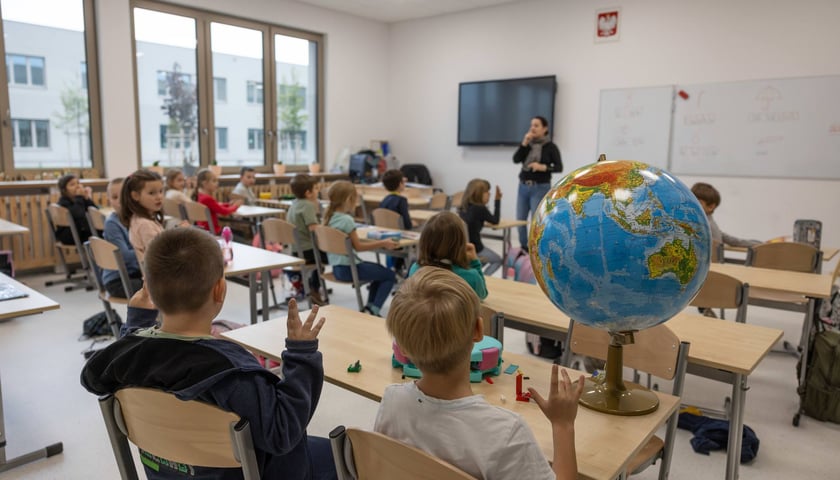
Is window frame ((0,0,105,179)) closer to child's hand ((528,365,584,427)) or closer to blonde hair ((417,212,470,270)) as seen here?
blonde hair ((417,212,470,270))

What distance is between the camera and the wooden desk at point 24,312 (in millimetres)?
2199

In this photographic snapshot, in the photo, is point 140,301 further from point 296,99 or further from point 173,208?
point 296,99

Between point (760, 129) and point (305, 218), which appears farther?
point (760, 129)

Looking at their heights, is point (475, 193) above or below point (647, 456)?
above

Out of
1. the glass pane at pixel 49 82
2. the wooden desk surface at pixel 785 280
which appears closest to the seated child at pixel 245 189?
the glass pane at pixel 49 82

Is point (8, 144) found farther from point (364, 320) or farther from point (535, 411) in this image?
point (535, 411)

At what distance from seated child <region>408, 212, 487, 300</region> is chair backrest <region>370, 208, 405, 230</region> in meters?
2.58

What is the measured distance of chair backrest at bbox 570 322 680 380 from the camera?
5.73ft

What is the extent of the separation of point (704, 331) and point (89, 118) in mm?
6584

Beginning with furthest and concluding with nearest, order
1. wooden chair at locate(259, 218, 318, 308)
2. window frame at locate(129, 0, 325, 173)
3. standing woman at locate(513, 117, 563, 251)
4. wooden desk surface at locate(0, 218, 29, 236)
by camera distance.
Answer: window frame at locate(129, 0, 325, 173)
standing woman at locate(513, 117, 563, 251)
wooden desk surface at locate(0, 218, 29, 236)
wooden chair at locate(259, 218, 318, 308)

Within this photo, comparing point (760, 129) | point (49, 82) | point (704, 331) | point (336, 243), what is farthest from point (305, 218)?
point (760, 129)

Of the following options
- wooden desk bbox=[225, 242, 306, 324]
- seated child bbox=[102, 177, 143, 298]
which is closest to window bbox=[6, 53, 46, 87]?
seated child bbox=[102, 177, 143, 298]

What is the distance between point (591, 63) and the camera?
7258 millimetres

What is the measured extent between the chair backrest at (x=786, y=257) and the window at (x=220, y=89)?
6356 mm
